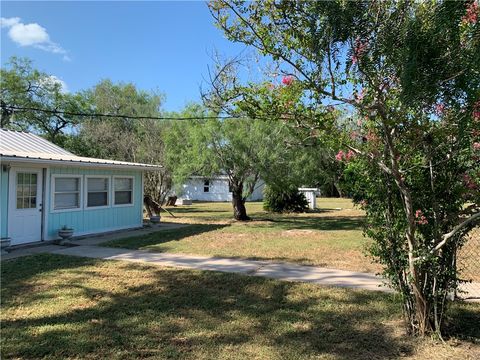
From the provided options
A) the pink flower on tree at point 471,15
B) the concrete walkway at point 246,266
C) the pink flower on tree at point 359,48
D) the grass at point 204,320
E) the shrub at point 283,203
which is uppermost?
the pink flower on tree at point 359,48

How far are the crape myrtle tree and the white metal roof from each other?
28.1 feet

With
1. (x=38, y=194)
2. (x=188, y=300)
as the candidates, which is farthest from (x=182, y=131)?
(x=188, y=300)

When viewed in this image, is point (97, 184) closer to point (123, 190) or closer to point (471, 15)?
point (123, 190)

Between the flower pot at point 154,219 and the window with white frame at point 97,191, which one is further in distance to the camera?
the flower pot at point 154,219

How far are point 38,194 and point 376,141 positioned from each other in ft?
32.9

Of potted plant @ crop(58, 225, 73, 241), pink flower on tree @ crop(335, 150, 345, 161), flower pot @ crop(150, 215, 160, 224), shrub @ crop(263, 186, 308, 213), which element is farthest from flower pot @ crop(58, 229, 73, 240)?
shrub @ crop(263, 186, 308, 213)

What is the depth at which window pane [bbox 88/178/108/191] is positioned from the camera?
13.5 m

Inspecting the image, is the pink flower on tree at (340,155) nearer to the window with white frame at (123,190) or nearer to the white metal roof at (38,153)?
the white metal roof at (38,153)

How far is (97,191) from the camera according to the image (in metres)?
13.8

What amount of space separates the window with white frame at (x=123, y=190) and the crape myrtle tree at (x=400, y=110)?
36.7 feet

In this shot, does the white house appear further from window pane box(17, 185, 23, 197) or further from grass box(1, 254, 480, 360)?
grass box(1, 254, 480, 360)

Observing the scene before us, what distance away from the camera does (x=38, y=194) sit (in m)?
11.5

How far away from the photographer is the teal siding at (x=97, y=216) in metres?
11.9

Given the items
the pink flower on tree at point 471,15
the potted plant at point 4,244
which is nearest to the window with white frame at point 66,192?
the potted plant at point 4,244
